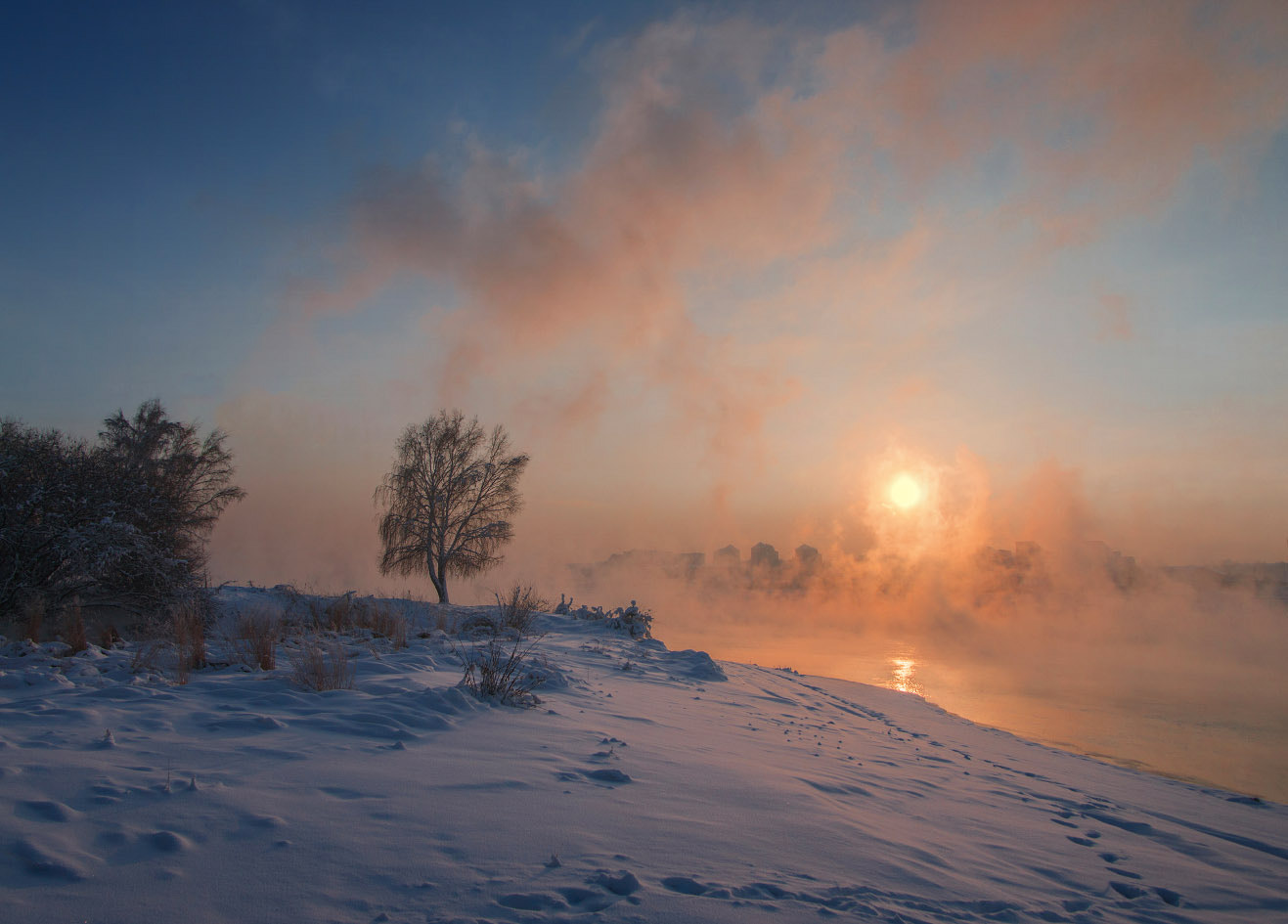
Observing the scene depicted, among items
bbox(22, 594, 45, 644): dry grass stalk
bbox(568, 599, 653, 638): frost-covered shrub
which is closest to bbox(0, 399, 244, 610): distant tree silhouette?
bbox(22, 594, 45, 644): dry grass stalk

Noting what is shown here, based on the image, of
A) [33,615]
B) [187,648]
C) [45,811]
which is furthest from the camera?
[33,615]

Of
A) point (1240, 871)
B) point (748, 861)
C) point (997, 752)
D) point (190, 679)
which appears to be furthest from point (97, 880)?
point (997, 752)

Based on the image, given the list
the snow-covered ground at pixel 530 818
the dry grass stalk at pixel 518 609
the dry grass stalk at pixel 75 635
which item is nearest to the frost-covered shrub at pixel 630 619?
the dry grass stalk at pixel 518 609

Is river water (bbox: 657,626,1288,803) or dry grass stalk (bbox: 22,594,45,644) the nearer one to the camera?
dry grass stalk (bbox: 22,594,45,644)

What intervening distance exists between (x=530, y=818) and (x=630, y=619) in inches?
439

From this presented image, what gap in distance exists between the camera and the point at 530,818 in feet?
9.54

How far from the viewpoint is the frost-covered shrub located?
1352cm

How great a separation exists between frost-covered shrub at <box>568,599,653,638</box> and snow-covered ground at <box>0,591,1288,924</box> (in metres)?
7.34

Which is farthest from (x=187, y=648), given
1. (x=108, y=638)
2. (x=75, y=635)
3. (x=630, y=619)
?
(x=630, y=619)

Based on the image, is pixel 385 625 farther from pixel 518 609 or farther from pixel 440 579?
pixel 440 579

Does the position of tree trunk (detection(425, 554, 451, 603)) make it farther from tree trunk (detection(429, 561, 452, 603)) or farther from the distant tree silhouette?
the distant tree silhouette

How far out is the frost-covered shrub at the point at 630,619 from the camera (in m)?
13.5

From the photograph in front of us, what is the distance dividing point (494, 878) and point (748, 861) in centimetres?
108

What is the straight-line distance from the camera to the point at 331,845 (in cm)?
245
